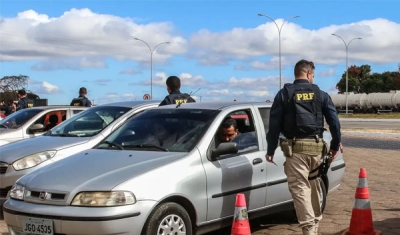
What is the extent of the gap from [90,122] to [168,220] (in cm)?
367

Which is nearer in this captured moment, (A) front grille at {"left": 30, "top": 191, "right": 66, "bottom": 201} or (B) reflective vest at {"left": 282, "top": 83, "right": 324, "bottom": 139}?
(A) front grille at {"left": 30, "top": 191, "right": 66, "bottom": 201}

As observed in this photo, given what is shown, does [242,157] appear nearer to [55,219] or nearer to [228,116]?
[228,116]

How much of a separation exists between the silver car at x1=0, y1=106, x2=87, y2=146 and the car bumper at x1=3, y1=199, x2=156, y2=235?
187 inches

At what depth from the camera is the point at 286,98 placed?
200 inches

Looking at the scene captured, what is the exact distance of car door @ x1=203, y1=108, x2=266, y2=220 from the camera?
506cm

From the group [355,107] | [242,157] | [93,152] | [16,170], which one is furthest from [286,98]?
[355,107]

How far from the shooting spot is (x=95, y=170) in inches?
185

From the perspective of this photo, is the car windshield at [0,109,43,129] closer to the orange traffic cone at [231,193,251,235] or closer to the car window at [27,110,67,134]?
the car window at [27,110,67,134]

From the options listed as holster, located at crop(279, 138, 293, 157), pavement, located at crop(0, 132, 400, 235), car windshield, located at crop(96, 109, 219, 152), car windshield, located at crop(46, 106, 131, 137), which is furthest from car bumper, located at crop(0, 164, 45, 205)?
holster, located at crop(279, 138, 293, 157)

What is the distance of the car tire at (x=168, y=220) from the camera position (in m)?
4.44

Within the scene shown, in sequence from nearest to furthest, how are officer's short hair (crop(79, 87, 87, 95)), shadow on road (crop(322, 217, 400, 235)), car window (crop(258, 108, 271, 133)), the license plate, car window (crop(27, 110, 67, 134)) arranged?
the license plate, shadow on road (crop(322, 217, 400, 235)), car window (crop(258, 108, 271, 133)), car window (crop(27, 110, 67, 134)), officer's short hair (crop(79, 87, 87, 95))

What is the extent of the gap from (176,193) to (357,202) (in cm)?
208

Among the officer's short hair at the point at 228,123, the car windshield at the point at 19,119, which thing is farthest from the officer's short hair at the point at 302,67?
the car windshield at the point at 19,119

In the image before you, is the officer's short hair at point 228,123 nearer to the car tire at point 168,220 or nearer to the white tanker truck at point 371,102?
the car tire at point 168,220
